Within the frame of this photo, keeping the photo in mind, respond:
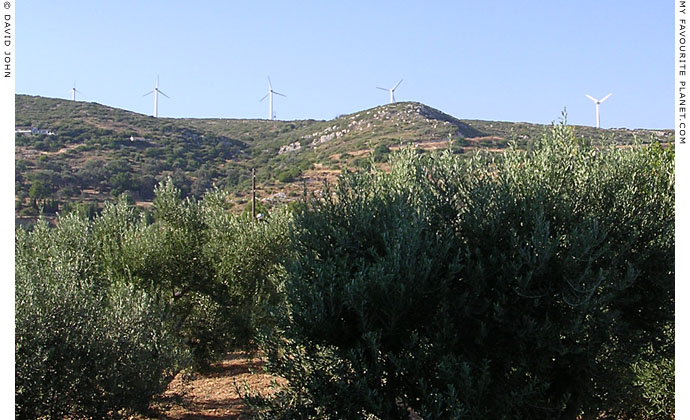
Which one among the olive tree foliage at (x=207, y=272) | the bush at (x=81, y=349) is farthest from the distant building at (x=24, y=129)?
the bush at (x=81, y=349)

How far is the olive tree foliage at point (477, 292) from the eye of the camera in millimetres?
6812

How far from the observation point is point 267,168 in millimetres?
63250

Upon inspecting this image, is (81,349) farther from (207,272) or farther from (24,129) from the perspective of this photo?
(24,129)

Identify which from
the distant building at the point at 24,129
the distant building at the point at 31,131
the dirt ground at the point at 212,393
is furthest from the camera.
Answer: the distant building at the point at 31,131

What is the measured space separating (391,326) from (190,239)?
8677 millimetres

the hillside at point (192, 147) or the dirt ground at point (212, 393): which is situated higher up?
the hillside at point (192, 147)

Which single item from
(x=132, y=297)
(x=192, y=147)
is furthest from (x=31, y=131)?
(x=132, y=297)

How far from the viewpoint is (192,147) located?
224ft

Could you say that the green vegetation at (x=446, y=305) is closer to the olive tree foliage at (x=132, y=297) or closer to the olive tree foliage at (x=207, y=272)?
the olive tree foliage at (x=132, y=297)

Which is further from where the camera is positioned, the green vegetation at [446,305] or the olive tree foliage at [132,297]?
the olive tree foliage at [132,297]

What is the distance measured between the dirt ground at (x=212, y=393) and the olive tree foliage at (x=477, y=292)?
15.5ft

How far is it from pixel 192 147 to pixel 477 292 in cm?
6481

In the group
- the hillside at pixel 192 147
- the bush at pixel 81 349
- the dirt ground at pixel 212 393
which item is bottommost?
the dirt ground at pixel 212 393

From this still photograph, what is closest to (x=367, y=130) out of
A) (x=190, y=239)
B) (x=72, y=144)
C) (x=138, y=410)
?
(x=72, y=144)
